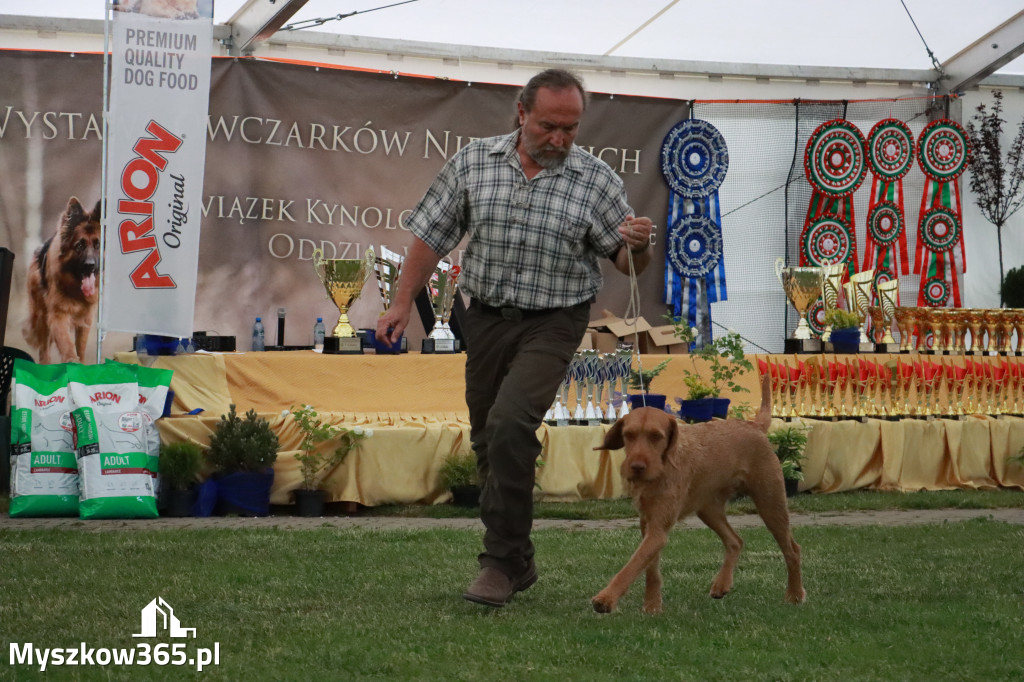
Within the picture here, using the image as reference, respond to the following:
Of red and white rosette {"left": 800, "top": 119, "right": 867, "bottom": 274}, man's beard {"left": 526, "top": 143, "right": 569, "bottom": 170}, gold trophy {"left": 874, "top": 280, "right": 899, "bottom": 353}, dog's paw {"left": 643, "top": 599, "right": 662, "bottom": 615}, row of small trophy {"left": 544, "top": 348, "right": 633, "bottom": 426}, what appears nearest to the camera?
dog's paw {"left": 643, "top": 599, "right": 662, "bottom": 615}

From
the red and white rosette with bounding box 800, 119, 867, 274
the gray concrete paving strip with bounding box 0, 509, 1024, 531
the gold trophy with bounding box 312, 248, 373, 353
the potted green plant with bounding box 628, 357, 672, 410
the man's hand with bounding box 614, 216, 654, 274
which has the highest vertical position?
the red and white rosette with bounding box 800, 119, 867, 274

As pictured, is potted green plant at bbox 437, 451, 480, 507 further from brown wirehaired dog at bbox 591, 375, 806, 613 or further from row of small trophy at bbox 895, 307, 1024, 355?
row of small trophy at bbox 895, 307, 1024, 355

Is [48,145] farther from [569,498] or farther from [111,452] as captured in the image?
[569,498]

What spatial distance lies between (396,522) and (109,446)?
1.72 m

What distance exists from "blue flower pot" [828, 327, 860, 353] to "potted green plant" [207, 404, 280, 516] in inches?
170

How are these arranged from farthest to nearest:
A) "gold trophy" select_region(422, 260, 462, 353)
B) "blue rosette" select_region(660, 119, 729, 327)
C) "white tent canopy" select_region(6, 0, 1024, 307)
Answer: "blue rosette" select_region(660, 119, 729, 327), "white tent canopy" select_region(6, 0, 1024, 307), "gold trophy" select_region(422, 260, 462, 353)

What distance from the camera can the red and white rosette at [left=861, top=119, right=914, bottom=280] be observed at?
36.8 feet

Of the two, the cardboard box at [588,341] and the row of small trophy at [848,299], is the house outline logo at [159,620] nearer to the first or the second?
the cardboard box at [588,341]

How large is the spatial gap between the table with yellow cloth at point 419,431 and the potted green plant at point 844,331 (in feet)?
2.33

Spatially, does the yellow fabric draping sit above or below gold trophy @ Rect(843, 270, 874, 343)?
below

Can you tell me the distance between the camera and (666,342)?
8.45 m

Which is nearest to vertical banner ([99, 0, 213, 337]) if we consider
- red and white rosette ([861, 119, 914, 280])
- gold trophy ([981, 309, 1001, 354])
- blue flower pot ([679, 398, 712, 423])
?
blue flower pot ([679, 398, 712, 423])

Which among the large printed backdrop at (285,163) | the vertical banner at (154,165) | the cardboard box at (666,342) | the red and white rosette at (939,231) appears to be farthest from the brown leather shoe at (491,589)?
the red and white rosette at (939,231)
